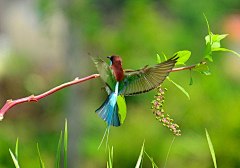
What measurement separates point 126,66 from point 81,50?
1.15 feet

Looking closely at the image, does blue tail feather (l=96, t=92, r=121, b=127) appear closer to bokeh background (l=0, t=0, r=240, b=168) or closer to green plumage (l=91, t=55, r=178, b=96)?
green plumage (l=91, t=55, r=178, b=96)

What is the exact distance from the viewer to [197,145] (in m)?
1.41

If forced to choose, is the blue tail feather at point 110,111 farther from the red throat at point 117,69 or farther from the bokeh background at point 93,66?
the bokeh background at point 93,66

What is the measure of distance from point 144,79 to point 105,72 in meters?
0.04

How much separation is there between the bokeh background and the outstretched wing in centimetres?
127

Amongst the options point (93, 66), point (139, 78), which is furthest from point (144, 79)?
point (93, 66)

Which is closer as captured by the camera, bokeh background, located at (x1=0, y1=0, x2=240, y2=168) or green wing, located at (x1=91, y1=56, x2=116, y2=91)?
green wing, located at (x1=91, y1=56, x2=116, y2=91)

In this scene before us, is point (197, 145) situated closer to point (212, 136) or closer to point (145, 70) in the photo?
point (212, 136)

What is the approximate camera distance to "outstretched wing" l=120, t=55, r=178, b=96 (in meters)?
0.21

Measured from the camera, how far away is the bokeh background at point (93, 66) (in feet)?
4.91

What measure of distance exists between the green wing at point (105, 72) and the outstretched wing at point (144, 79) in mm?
14

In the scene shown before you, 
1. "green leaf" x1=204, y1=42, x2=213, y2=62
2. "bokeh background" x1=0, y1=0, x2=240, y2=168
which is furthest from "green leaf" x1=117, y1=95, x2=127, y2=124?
"bokeh background" x1=0, y1=0, x2=240, y2=168

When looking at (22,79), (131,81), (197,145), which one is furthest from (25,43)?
(131,81)

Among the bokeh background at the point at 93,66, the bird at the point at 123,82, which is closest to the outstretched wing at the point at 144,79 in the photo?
the bird at the point at 123,82
